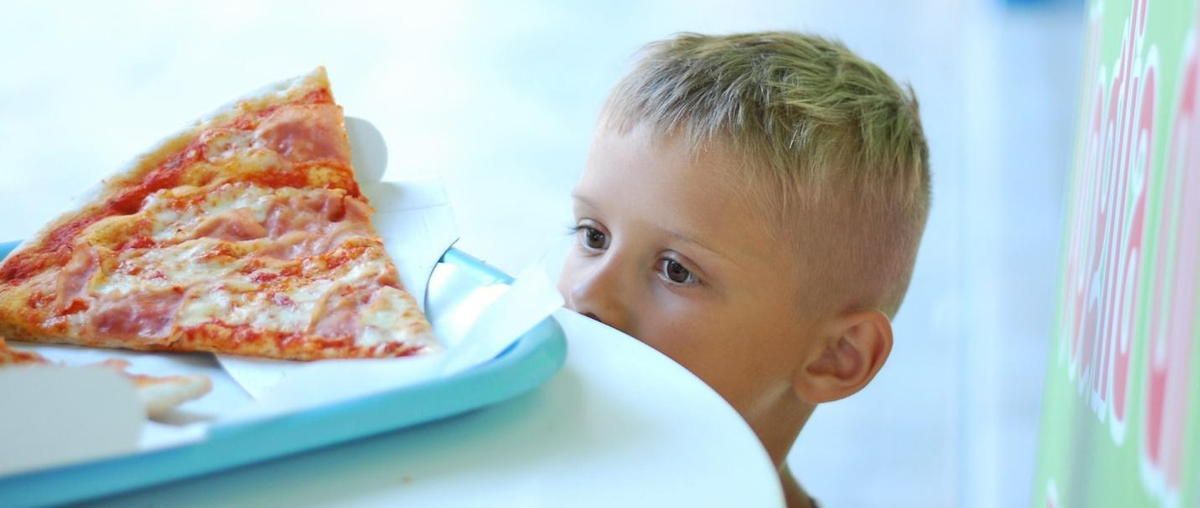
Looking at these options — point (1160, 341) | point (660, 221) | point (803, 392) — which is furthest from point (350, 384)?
point (803, 392)

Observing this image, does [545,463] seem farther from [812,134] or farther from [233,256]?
[812,134]

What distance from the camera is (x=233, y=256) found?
0.71 meters

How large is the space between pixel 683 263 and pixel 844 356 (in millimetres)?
198

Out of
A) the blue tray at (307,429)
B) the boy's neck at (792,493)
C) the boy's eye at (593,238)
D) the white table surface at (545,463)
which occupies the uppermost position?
the blue tray at (307,429)

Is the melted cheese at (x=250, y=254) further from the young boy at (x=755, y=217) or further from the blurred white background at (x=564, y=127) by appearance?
the blurred white background at (x=564, y=127)

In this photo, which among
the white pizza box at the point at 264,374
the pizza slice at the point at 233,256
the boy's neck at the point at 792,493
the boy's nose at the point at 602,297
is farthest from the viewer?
the boy's neck at the point at 792,493

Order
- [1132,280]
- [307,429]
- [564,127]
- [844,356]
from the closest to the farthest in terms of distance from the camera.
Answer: [307,429] → [1132,280] → [844,356] → [564,127]

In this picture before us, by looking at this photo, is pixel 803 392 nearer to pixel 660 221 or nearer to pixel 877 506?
pixel 660 221

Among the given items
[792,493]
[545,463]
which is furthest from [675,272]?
[545,463]

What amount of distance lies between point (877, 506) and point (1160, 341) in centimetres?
150

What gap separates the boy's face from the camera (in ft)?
3.56

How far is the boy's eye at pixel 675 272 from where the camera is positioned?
1.10 m

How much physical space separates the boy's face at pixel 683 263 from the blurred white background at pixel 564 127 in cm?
81

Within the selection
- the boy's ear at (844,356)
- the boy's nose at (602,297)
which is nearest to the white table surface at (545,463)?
the boy's nose at (602,297)
